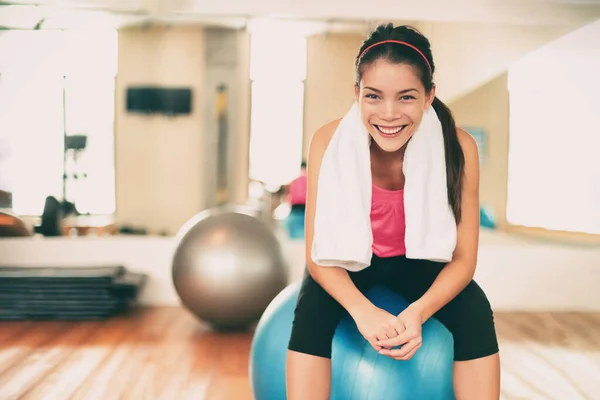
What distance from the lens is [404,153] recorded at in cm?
128

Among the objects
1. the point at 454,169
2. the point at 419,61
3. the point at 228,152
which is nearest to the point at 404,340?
the point at 454,169

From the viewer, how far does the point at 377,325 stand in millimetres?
1082

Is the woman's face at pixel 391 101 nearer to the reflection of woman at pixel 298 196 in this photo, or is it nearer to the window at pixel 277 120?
the reflection of woman at pixel 298 196

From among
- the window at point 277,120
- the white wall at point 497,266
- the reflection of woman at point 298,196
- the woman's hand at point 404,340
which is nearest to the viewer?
the woman's hand at point 404,340

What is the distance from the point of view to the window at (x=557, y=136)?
10.9 feet

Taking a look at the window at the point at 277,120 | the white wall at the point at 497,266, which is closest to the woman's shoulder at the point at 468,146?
the white wall at the point at 497,266

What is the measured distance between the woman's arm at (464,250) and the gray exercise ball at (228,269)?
51.0 inches

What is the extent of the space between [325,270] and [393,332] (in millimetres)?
206

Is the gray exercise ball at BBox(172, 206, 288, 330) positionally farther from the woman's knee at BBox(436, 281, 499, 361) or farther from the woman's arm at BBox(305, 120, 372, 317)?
the woman's knee at BBox(436, 281, 499, 361)

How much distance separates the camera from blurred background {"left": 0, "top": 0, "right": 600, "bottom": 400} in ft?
8.15

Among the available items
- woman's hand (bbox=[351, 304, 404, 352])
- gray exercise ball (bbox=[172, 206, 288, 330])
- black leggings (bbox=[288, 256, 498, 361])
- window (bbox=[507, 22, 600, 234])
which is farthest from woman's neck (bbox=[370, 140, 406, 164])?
window (bbox=[507, 22, 600, 234])

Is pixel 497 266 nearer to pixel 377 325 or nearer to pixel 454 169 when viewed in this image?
pixel 454 169

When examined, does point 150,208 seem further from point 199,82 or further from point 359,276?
point 359,276

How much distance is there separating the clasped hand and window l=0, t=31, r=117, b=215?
2.82m
